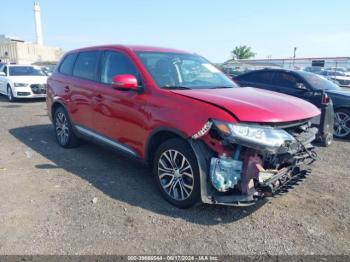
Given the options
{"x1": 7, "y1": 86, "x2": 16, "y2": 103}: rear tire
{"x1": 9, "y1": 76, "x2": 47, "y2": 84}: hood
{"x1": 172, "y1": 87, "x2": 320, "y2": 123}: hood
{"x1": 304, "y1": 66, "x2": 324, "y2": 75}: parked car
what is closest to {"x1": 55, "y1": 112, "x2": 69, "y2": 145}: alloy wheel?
{"x1": 172, "y1": 87, "x2": 320, "y2": 123}: hood

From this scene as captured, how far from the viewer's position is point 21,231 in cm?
318

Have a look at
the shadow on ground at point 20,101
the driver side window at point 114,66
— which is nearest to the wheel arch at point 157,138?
the driver side window at point 114,66

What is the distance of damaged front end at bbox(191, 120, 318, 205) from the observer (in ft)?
9.98

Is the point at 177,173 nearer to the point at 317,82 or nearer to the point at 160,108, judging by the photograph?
the point at 160,108

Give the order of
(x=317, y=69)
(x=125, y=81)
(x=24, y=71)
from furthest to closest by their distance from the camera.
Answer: (x=317, y=69) < (x=24, y=71) < (x=125, y=81)

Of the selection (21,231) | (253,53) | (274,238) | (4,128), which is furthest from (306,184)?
(253,53)

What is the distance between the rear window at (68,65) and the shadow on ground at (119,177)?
4.68 feet

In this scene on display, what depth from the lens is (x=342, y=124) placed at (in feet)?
24.1

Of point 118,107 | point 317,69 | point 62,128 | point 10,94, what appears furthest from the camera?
point 317,69

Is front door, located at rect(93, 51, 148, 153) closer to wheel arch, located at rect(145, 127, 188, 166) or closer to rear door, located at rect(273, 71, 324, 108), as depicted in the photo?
wheel arch, located at rect(145, 127, 188, 166)

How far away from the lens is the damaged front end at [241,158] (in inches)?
120

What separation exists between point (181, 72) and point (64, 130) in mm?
2833

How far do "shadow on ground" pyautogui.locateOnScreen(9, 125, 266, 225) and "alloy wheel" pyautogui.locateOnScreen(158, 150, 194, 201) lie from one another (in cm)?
19

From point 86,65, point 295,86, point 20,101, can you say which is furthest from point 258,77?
point 20,101
